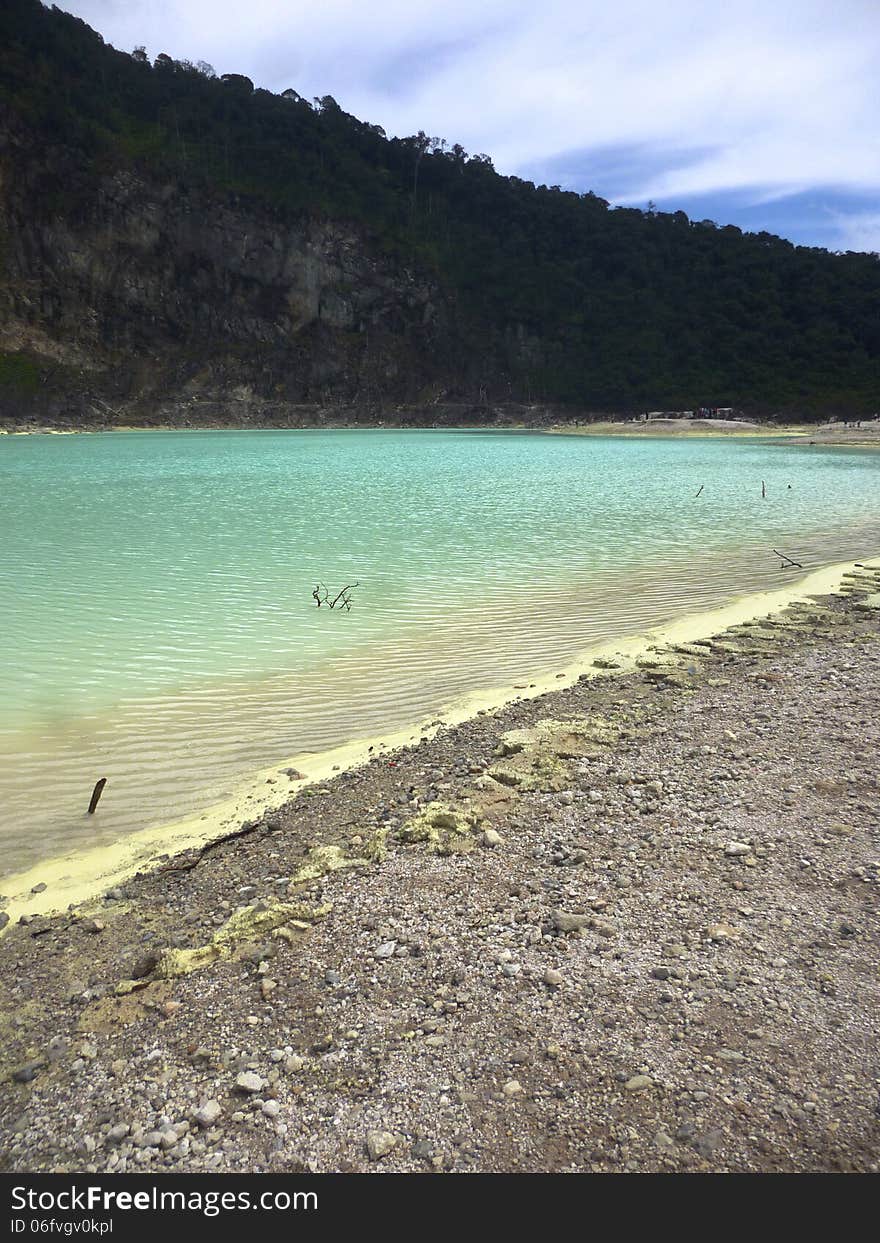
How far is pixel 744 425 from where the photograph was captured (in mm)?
85000

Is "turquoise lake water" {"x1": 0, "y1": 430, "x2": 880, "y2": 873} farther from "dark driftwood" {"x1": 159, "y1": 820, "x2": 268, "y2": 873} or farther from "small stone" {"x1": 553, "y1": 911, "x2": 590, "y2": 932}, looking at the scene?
"small stone" {"x1": 553, "y1": 911, "x2": 590, "y2": 932}

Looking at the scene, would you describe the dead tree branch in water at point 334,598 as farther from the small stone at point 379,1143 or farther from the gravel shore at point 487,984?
the small stone at point 379,1143

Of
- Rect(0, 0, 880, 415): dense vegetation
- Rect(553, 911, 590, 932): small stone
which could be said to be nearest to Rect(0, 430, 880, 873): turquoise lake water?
Rect(553, 911, 590, 932): small stone

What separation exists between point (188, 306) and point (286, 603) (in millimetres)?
101163

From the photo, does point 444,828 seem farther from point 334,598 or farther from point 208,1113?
point 334,598

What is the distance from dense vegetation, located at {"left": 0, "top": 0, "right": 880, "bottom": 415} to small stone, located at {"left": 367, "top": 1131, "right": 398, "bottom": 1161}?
108 meters

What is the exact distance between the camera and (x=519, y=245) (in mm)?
130625

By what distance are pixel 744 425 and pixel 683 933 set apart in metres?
91.1

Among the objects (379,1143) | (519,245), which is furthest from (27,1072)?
(519,245)

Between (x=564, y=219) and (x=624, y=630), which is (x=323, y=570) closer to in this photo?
(x=624, y=630)

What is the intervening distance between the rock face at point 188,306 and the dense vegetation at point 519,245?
4143 mm

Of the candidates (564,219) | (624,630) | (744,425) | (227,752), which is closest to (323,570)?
(624,630)

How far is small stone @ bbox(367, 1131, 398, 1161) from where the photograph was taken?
2.52 m

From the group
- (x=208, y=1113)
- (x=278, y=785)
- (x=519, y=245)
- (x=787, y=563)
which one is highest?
(x=519, y=245)
